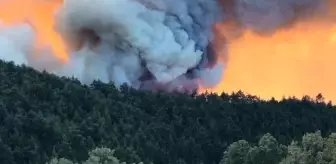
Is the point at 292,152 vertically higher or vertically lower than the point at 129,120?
lower

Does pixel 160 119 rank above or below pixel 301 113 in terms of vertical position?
below

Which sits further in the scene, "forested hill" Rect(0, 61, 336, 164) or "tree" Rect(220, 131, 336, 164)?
"forested hill" Rect(0, 61, 336, 164)

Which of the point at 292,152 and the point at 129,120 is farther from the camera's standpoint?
the point at 129,120

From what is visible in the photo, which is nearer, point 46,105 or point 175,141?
point 46,105

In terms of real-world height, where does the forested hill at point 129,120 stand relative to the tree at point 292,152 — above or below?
above

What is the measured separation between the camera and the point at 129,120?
78.2 meters

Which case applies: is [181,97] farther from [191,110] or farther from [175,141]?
[175,141]

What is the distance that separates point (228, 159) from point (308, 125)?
127 feet

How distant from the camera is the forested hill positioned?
200 ft

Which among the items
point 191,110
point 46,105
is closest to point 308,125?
point 191,110

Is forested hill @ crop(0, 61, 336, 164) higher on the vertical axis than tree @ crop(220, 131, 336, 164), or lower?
higher

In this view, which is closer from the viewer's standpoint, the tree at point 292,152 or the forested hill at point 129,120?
the tree at point 292,152

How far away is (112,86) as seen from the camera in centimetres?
8375

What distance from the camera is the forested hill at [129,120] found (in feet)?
200
